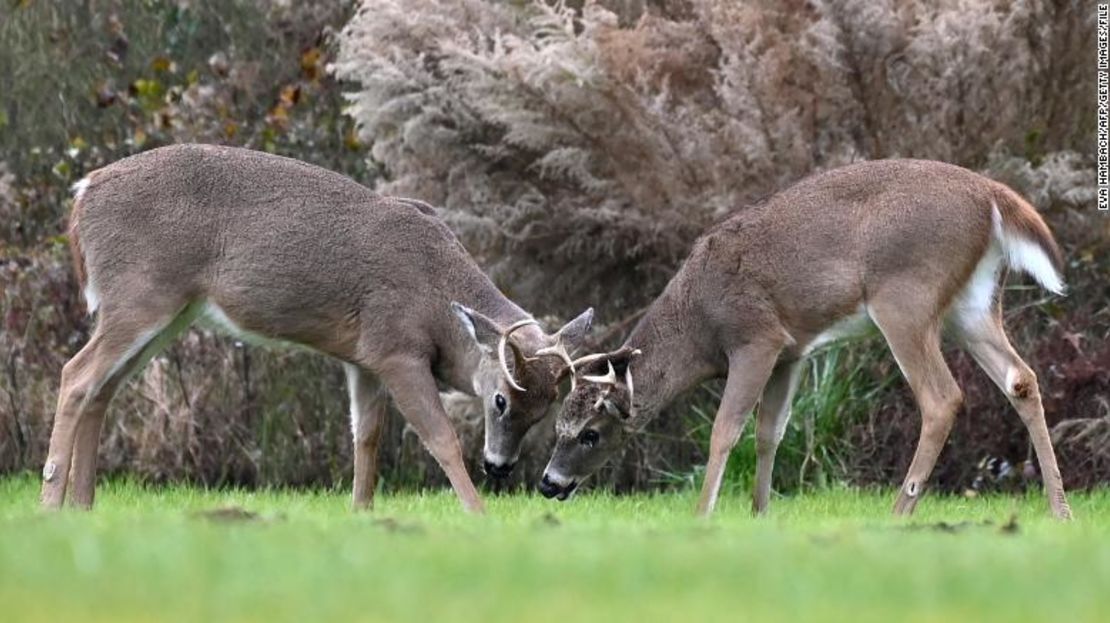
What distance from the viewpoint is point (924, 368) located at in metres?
10.1

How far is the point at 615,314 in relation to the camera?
13680 mm

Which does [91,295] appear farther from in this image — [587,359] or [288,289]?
[587,359]

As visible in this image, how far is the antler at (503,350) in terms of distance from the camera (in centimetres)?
1001

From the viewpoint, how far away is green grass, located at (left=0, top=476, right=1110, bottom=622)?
17.1 ft

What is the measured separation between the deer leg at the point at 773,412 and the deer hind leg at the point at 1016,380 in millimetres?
1039

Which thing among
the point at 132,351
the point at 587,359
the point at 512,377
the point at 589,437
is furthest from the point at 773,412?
the point at 132,351

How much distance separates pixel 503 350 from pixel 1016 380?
2.46m

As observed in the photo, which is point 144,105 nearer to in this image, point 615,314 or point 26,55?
point 26,55

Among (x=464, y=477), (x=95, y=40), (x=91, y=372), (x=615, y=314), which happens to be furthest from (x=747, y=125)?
(x=95, y=40)

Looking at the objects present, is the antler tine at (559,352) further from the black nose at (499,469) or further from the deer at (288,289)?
the black nose at (499,469)

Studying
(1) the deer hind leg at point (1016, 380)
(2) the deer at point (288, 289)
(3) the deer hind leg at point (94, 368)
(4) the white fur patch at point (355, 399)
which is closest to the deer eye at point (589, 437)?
(2) the deer at point (288, 289)

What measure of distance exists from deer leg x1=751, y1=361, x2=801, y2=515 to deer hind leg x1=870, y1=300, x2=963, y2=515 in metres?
0.96

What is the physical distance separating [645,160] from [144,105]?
3.87 metres

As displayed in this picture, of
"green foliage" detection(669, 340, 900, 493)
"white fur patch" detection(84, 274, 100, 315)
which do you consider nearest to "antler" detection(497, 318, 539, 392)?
"white fur patch" detection(84, 274, 100, 315)
